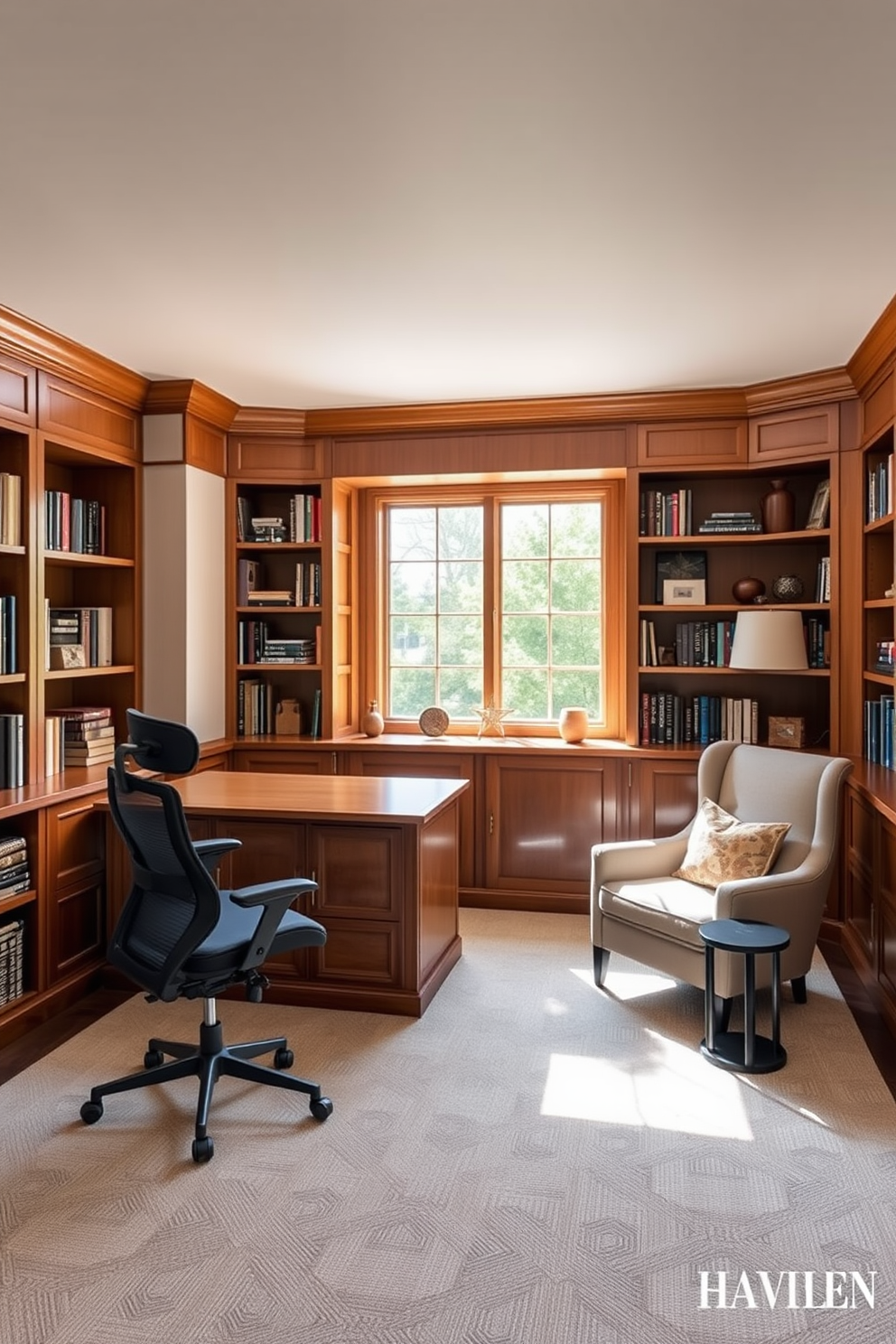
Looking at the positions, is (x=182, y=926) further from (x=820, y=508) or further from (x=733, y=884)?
(x=820, y=508)

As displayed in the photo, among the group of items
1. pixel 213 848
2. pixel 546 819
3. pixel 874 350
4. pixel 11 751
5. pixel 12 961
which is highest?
pixel 874 350

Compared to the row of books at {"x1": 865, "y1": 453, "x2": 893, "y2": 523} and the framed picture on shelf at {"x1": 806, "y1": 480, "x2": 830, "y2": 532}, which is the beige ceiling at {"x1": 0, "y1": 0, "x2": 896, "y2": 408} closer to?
the row of books at {"x1": 865, "y1": 453, "x2": 893, "y2": 523}

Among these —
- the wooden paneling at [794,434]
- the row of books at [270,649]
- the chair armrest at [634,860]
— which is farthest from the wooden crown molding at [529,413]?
the chair armrest at [634,860]

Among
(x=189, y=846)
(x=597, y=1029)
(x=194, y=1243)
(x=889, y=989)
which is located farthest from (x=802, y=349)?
(x=194, y=1243)

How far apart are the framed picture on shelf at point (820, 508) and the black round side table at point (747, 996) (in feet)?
7.31

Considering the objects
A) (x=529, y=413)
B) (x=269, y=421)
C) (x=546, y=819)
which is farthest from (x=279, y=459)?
(x=546, y=819)

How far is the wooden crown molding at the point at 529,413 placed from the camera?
4.69m

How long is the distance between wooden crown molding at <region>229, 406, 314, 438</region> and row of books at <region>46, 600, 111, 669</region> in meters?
1.26

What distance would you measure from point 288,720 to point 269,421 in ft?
5.48

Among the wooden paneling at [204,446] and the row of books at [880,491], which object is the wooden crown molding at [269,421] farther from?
the row of books at [880,491]

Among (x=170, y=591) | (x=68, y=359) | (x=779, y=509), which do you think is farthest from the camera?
(x=779, y=509)

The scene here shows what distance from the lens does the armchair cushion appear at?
357 cm

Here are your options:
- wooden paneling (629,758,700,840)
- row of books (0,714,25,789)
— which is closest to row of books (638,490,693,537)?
wooden paneling (629,758,700,840)

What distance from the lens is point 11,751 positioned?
368cm
